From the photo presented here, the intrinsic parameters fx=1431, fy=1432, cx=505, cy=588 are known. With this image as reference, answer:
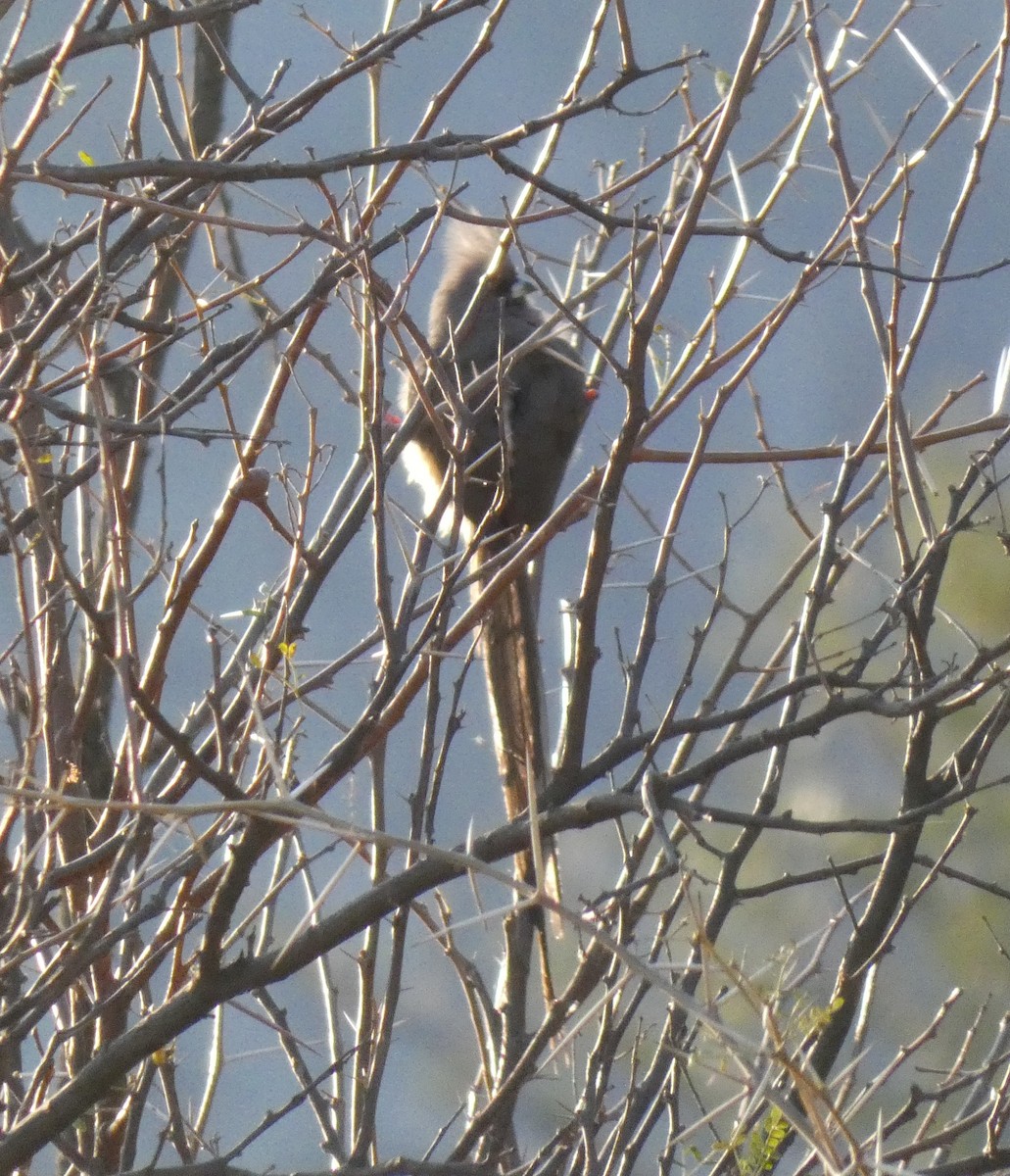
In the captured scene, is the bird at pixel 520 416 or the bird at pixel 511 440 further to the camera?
the bird at pixel 520 416

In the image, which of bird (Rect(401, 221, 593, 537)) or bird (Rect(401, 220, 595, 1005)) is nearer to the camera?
bird (Rect(401, 220, 595, 1005))

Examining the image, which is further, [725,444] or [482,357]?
[725,444]

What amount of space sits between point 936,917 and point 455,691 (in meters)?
3.94

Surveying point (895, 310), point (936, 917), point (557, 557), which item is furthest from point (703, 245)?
point (895, 310)

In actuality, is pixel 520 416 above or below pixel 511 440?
above

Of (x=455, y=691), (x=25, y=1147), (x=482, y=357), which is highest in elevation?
(x=482, y=357)

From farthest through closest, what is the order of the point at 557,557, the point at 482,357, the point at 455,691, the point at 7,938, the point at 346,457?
the point at 557,557 → the point at 346,457 → the point at 482,357 → the point at 455,691 → the point at 7,938

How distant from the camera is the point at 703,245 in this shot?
4.75m

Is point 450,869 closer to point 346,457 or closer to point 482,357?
point 482,357

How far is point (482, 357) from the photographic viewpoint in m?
3.68

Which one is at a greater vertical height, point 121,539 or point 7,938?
point 121,539

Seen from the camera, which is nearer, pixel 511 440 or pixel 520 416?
pixel 511 440

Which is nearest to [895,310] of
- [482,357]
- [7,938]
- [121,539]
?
[121,539]

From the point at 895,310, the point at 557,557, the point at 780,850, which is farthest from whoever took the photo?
the point at 780,850
